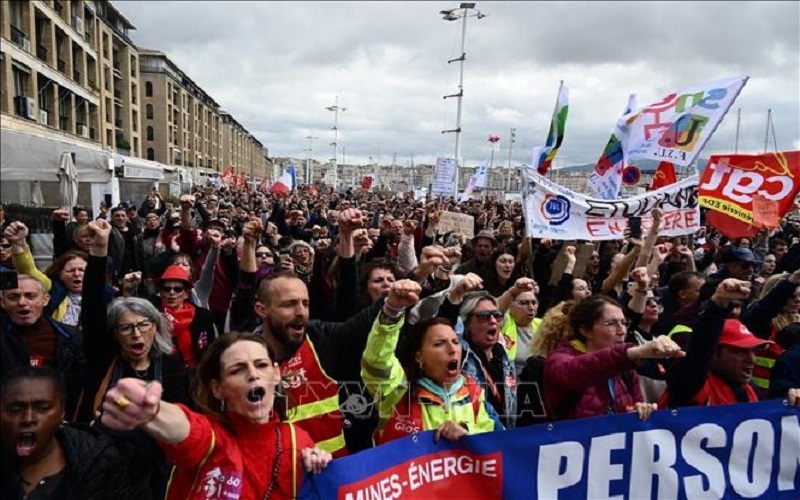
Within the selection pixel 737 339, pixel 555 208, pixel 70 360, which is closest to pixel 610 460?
pixel 737 339

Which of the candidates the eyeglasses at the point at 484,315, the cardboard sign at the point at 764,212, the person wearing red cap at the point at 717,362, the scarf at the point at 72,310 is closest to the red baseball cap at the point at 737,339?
the person wearing red cap at the point at 717,362

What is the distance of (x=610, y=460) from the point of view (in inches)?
113

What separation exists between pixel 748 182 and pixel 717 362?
5.62 meters

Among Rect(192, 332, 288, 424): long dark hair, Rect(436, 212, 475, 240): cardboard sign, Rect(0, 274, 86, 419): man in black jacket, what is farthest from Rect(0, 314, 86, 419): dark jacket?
Rect(436, 212, 475, 240): cardboard sign

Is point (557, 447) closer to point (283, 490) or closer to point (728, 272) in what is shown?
point (283, 490)

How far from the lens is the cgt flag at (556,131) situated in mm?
10305

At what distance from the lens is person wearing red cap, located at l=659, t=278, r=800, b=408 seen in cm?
286

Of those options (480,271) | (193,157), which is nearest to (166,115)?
(193,157)

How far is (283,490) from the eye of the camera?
6.98 ft

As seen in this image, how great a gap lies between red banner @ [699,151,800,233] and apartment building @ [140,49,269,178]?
218ft

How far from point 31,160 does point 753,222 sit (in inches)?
318

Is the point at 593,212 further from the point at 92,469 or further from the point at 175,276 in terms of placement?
the point at 92,469

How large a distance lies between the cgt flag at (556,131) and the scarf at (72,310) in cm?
841

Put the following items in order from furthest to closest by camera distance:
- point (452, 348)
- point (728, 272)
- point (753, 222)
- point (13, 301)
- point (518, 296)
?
1. point (753, 222)
2. point (728, 272)
3. point (518, 296)
4. point (13, 301)
5. point (452, 348)
